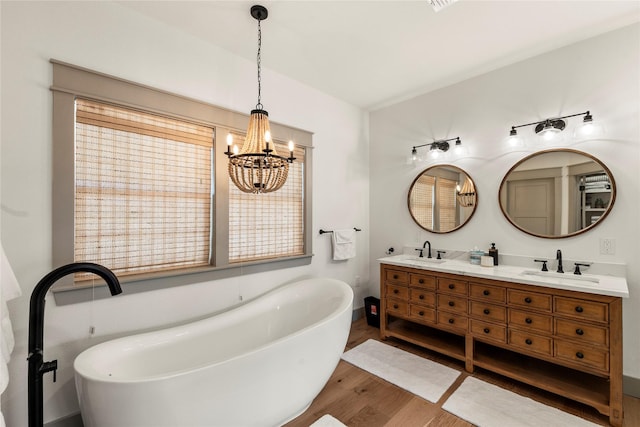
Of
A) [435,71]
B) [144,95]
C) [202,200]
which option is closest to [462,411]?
[202,200]

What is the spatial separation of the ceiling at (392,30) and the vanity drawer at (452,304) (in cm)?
223

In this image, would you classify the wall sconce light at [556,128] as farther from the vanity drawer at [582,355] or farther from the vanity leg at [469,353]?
the vanity leg at [469,353]

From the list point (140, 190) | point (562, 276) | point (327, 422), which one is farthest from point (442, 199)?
point (140, 190)

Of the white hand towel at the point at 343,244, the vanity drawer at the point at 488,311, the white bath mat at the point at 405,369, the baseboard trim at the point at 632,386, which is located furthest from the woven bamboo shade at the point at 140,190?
the baseboard trim at the point at 632,386

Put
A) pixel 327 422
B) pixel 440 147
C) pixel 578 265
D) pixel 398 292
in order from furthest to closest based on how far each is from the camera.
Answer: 1. pixel 440 147
2. pixel 398 292
3. pixel 578 265
4. pixel 327 422

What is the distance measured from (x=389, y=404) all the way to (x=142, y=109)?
2.79 meters

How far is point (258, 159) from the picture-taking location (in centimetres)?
168

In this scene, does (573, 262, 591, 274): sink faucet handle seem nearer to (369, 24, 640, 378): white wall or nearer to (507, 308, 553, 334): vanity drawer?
(369, 24, 640, 378): white wall

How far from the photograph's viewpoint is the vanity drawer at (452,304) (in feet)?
7.82

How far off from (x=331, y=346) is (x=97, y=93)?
2.30 metres

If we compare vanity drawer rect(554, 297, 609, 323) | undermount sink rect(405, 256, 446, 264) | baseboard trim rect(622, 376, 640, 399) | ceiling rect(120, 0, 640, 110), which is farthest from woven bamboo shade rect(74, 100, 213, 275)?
baseboard trim rect(622, 376, 640, 399)

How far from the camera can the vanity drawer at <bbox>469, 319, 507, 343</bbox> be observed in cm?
218

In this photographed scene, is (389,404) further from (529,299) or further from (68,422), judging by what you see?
(68,422)

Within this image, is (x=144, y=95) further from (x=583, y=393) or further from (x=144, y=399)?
(x=583, y=393)
